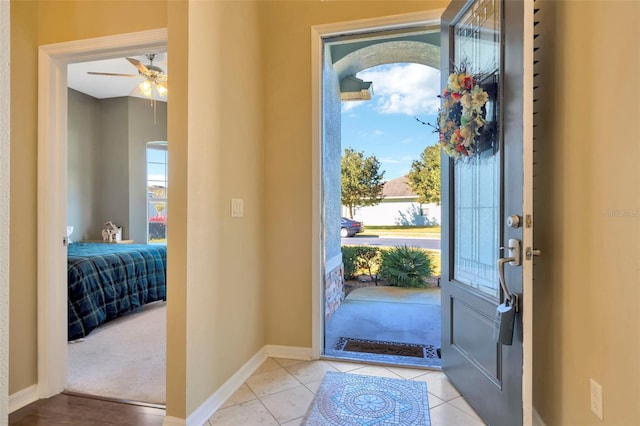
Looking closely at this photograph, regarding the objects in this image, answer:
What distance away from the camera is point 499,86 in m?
1.66

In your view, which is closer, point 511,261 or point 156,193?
point 511,261

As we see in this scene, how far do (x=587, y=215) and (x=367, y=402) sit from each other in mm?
1490

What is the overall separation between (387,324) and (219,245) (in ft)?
7.17

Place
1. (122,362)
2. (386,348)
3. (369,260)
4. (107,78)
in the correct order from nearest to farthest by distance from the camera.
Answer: (122,362), (386,348), (107,78), (369,260)

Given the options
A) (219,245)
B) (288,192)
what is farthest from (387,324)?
(219,245)

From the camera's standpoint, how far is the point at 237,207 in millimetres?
2262

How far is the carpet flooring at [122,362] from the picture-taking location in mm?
2168

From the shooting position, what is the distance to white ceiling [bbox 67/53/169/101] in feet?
14.5

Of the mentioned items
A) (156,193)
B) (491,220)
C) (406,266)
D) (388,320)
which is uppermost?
(156,193)

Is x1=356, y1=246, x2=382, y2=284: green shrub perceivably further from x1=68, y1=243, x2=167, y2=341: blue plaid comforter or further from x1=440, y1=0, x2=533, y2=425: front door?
x1=440, y1=0, x2=533, y2=425: front door

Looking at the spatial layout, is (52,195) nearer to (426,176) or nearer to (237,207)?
(237,207)

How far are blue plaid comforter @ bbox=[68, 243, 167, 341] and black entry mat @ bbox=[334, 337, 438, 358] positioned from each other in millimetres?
2273

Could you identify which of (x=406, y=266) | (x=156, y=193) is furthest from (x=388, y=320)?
(x=156, y=193)

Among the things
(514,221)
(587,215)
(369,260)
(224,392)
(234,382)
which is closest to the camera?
(587,215)
